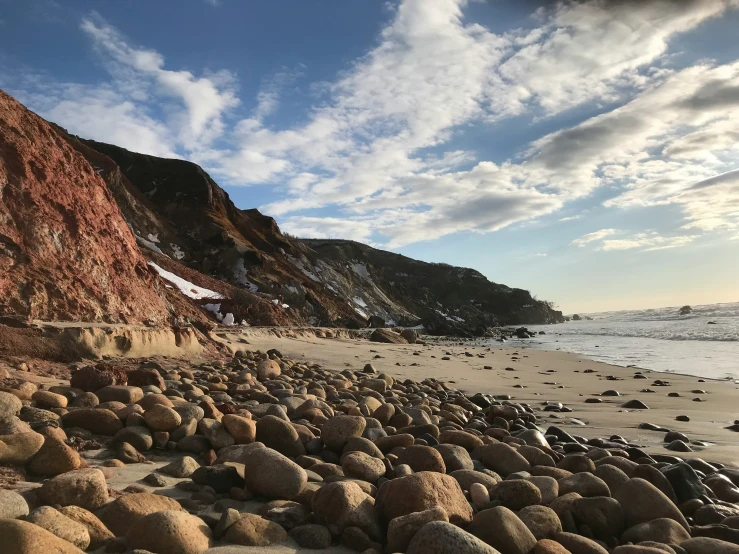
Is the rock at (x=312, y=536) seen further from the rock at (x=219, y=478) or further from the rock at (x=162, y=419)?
the rock at (x=162, y=419)

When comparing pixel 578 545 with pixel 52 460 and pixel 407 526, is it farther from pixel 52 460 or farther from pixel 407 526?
pixel 52 460

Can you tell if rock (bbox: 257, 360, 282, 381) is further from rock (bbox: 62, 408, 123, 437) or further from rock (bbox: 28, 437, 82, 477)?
rock (bbox: 28, 437, 82, 477)

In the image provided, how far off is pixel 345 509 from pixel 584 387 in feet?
26.7

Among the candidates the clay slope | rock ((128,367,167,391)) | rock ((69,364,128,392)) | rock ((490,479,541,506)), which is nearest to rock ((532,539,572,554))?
rock ((490,479,541,506))

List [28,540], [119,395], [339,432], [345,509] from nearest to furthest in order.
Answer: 1. [28,540]
2. [345,509]
3. [339,432]
4. [119,395]

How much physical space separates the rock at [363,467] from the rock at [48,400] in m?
2.36

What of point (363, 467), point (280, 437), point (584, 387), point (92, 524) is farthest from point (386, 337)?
point (92, 524)

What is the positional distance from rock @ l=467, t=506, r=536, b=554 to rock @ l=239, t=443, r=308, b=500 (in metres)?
0.92

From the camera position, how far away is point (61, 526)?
71.4 inches

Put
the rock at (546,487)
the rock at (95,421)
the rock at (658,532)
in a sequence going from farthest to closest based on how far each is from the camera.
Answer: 1. the rock at (95,421)
2. the rock at (546,487)
3. the rock at (658,532)

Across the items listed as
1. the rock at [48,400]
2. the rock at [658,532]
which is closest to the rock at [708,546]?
the rock at [658,532]

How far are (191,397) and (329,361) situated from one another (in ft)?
23.8

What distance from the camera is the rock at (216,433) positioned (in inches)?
132

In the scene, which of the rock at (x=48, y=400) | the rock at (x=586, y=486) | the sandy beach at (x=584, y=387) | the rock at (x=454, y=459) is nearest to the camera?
the rock at (x=586, y=486)
